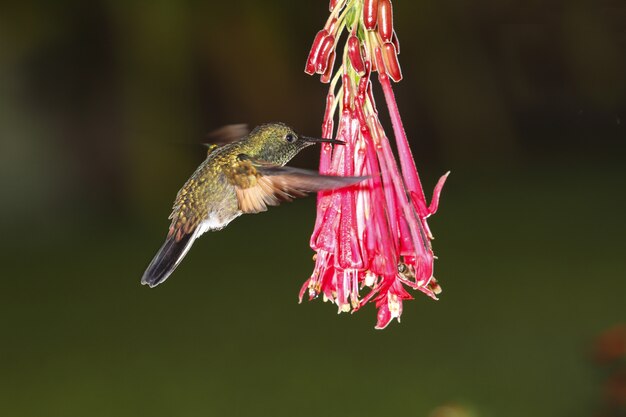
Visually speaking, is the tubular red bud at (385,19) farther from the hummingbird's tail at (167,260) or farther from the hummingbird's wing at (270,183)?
the hummingbird's tail at (167,260)

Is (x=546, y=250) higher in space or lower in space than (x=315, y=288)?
lower

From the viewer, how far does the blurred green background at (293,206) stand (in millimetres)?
2754

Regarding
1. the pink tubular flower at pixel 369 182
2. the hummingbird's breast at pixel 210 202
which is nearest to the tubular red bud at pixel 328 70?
the pink tubular flower at pixel 369 182

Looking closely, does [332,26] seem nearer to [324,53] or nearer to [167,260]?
[324,53]

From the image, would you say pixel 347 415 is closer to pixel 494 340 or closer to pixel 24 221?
pixel 494 340

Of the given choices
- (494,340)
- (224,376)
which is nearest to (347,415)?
(224,376)

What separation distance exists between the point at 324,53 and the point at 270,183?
12cm

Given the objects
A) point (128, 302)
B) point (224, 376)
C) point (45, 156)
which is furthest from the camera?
point (45, 156)

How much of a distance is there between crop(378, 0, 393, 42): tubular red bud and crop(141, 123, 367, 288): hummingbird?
10cm

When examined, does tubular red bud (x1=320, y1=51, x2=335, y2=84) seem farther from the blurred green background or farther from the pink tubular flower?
the blurred green background

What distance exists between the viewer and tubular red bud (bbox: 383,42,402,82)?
0.68 m

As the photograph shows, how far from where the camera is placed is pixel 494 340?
2.97 metres

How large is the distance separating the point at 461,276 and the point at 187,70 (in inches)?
57.0

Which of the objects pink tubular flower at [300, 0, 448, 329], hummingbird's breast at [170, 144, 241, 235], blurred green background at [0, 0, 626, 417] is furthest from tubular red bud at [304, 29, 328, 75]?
blurred green background at [0, 0, 626, 417]
